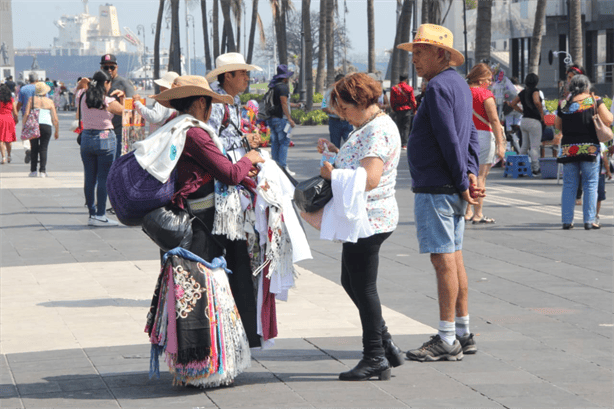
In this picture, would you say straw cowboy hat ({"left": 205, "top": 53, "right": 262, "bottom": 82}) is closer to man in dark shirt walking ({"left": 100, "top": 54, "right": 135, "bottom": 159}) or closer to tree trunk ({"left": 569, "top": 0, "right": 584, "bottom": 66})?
man in dark shirt walking ({"left": 100, "top": 54, "right": 135, "bottom": 159})

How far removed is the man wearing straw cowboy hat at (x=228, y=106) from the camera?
621cm

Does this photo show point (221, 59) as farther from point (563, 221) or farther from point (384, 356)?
point (563, 221)

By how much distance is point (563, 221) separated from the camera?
11.6 m

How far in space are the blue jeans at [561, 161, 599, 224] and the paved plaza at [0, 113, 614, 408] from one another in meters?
0.29

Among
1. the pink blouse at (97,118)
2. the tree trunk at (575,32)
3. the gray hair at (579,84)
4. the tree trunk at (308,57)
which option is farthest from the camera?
the tree trunk at (308,57)

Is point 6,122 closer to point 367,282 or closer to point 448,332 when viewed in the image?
point 448,332

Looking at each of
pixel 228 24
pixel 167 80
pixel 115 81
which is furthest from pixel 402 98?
pixel 228 24

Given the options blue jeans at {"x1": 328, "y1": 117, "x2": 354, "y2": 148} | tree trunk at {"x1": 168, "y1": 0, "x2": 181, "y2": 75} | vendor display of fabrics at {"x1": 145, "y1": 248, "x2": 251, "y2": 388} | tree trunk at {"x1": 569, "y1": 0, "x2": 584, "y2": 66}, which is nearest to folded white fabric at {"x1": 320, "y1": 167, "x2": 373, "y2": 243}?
vendor display of fabrics at {"x1": 145, "y1": 248, "x2": 251, "y2": 388}

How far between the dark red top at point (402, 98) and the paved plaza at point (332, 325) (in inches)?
362

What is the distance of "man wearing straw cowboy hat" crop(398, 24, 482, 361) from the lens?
5809 mm

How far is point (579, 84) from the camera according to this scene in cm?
1120

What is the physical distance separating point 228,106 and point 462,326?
2.03 m

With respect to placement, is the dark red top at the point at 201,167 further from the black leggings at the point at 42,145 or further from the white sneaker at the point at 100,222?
the black leggings at the point at 42,145

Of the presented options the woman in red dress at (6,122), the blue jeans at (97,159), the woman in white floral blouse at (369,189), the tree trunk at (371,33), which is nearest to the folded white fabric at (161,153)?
the woman in white floral blouse at (369,189)
